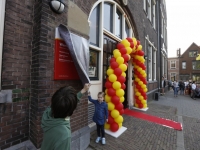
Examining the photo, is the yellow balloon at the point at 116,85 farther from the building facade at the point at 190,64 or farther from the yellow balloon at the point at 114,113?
the building facade at the point at 190,64

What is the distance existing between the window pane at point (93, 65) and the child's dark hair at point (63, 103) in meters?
2.70

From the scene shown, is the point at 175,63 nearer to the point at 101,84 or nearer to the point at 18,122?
the point at 101,84

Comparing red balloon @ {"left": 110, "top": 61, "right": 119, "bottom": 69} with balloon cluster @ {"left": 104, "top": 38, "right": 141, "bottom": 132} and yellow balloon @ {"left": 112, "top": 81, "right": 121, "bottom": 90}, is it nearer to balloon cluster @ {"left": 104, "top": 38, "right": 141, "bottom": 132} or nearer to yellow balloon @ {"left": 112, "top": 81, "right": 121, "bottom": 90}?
balloon cluster @ {"left": 104, "top": 38, "right": 141, "bottom": 132}

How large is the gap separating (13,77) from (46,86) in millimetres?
520

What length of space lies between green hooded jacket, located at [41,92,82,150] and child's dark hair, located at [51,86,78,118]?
0.06 m

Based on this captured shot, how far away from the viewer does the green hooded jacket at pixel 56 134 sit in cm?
109

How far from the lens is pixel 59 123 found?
1139 millimetres

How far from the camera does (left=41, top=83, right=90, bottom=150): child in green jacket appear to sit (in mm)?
1102

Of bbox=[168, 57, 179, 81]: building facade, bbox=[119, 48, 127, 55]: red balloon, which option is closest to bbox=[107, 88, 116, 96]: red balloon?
bbox=[119, 48, 127, 55]: red balloon

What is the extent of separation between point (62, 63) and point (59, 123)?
152cm

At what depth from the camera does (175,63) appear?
3350 centimetres

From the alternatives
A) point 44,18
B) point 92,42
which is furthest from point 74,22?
point 92,42

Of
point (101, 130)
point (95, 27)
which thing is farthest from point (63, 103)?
point (95, 27)

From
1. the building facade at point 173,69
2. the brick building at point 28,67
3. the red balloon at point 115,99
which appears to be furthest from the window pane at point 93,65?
the building facade at point 173,69
